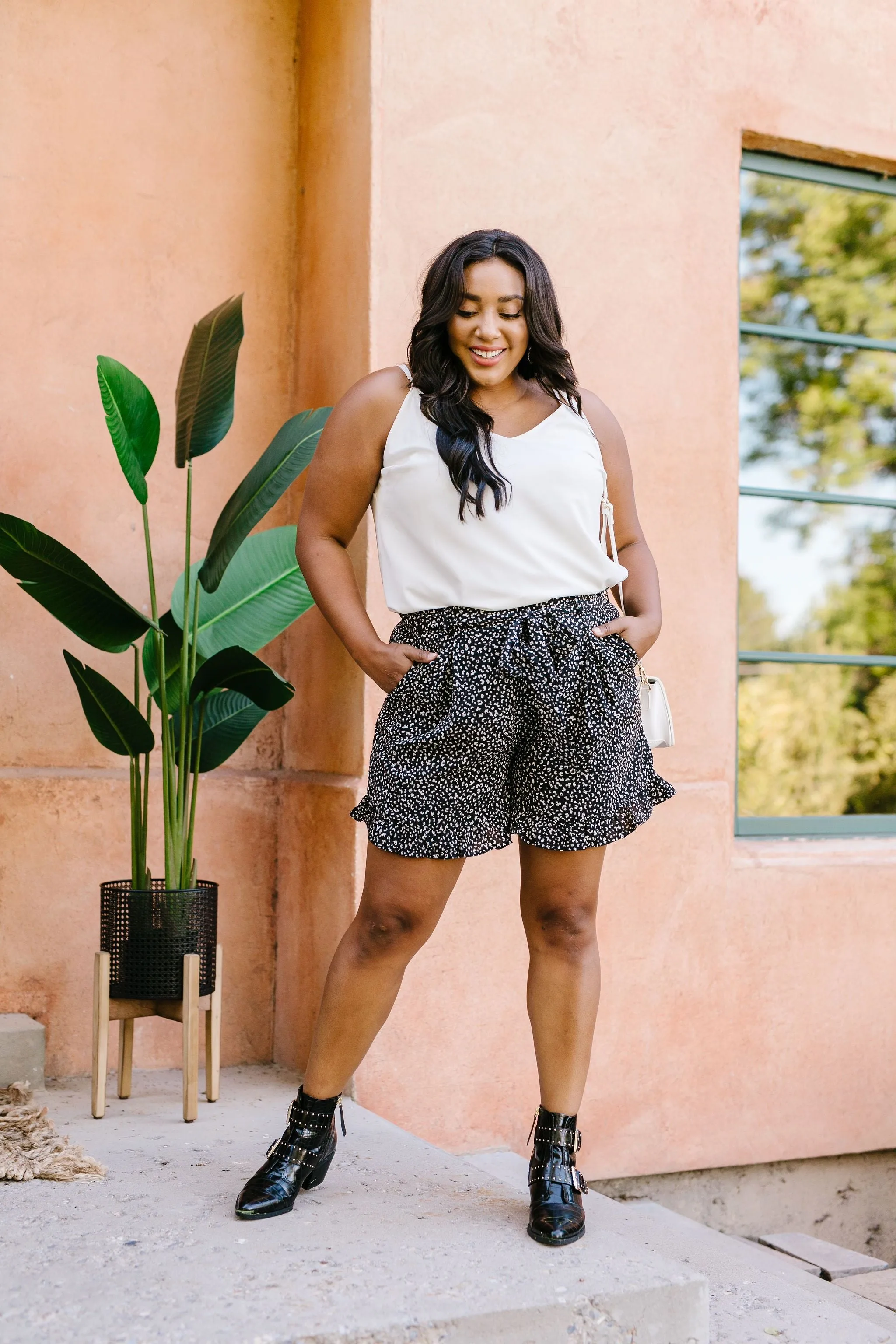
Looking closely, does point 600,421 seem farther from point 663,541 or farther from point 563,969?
point 663,541

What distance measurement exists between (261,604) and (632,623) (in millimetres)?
1124

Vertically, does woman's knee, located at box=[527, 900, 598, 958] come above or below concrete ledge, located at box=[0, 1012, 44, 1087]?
above

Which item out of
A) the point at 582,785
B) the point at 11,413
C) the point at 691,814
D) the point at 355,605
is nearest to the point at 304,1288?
the point at 582,785

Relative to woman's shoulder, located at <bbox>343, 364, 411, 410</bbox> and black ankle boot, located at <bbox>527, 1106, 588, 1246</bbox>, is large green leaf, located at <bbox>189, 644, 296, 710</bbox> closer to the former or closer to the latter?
woman's shoulder, located at <bbox>343, 364, 411, 410</bbox>

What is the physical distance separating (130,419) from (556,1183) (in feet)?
5.91

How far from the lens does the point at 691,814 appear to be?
3.44m

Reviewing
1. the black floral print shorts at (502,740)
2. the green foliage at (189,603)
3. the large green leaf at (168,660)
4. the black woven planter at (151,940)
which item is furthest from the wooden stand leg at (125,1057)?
the black floral print shorts at (502,740)

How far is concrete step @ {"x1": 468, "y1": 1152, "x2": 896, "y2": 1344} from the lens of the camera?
2.43 m

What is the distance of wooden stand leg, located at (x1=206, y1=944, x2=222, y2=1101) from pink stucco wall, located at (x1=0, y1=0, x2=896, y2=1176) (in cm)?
34

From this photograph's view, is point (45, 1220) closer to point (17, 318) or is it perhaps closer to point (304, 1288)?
point (304, 1288)

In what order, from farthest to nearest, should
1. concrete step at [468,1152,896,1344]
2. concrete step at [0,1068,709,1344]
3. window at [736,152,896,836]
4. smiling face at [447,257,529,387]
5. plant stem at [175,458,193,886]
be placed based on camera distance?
window at [736,152,896,836] < plant stem at [175,458,193,886] < concrete step at [468,1152,896,1344] < smiling face at [447,257,529,387] < concrete step at [0,1068,709,1344]

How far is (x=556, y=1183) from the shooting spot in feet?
6.91

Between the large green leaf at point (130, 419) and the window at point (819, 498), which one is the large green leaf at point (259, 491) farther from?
→ the window at point (819, 498)

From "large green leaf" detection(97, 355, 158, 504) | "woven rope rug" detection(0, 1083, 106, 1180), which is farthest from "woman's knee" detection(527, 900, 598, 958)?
"large green leaf" detection(97, 355, 158, 504)
